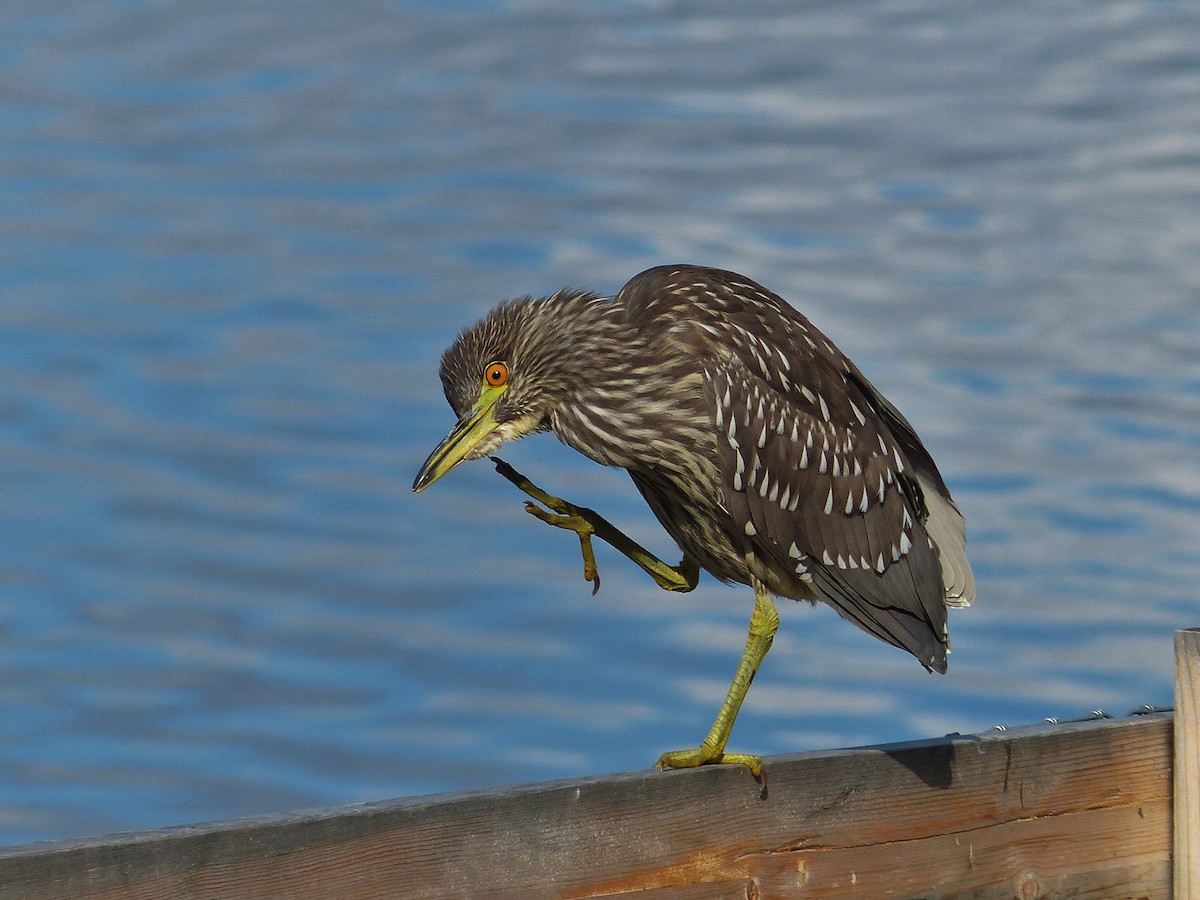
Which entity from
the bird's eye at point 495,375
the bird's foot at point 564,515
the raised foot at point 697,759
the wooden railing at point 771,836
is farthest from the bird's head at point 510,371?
the wooden railing at point 771,836

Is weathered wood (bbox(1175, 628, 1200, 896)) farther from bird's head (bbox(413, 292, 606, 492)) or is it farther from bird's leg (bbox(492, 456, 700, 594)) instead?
bird's head (bbox(413, 292, 606, 492))

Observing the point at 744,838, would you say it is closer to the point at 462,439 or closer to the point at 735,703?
the point at 735,703

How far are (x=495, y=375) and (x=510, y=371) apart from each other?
0.04 meters

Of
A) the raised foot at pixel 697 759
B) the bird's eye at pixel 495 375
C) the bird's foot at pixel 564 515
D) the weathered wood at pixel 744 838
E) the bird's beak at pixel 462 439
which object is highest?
the bird's eye at pixel 495 375

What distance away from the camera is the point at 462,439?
3922 mm

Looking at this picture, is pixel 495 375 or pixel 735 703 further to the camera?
pixel 495 375

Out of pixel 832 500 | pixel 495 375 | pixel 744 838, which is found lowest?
pixel 744 838

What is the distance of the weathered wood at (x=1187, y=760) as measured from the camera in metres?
3.43

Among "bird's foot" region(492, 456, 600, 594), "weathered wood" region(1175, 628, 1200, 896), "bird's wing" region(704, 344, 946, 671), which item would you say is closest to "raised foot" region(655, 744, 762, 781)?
"bird's foot" region(492, 456, 600, 594)

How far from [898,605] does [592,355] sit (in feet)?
3.00

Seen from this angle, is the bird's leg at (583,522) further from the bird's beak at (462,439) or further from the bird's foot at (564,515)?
the bird's beak at (462,439)

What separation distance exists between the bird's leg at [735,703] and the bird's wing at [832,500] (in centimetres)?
16

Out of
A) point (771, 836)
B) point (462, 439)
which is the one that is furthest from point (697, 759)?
point (462, 439)

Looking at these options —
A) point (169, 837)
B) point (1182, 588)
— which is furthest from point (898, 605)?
point (1182, 588)
